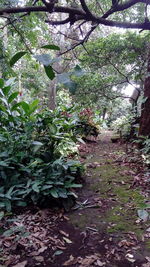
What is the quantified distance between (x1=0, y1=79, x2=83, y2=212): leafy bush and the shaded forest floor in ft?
0.60

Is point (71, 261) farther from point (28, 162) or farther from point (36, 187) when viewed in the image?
point (28, 162)

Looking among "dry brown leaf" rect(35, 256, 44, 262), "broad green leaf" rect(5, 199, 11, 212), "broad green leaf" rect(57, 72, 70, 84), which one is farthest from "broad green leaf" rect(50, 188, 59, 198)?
"broad green leaf" rect(57, 72, 70, 84)

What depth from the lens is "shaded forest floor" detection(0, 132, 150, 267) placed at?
1.50 m

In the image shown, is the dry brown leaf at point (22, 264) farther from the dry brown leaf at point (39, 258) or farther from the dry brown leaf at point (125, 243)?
the dry brown leaf at point (125, 243)

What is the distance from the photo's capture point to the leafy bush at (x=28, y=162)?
211cm

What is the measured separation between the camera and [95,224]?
1.95m

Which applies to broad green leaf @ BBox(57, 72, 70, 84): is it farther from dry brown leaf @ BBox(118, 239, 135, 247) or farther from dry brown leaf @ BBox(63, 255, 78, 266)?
dry brown leaf @ BBox(118, 239, 135, 247)

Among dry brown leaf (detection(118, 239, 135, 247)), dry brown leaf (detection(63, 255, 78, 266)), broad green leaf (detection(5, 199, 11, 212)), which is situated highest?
broad green leaf (detection(5, 199, 11, 212))

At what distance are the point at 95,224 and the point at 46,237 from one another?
0.47m

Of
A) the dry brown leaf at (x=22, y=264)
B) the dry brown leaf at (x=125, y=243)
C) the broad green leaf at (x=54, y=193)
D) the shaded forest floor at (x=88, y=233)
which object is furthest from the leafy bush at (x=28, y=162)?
the dry brown leaf at (x=125, y=243)

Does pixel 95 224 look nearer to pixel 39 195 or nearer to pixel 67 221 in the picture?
pixel 67 221

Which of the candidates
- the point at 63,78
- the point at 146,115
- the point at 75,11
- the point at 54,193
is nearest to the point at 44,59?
the point at 63,78

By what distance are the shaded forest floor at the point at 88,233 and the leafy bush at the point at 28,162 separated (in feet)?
0.60

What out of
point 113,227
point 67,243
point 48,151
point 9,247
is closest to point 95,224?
point 113,227
